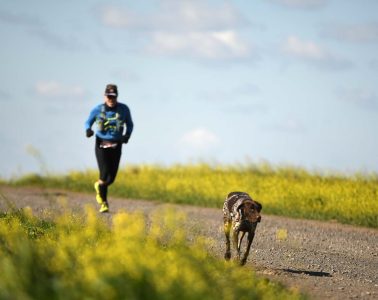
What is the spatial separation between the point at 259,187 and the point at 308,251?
9.65 metres

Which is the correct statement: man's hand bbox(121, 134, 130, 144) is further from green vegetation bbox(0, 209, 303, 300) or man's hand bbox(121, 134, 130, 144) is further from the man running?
green vegetation bbox(0, 209, 303, 300)

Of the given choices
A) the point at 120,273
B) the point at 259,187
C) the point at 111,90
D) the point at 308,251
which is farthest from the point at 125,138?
the point at 120,273

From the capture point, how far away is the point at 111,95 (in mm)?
18281

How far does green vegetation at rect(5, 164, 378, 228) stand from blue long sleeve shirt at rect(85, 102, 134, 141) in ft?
15.6

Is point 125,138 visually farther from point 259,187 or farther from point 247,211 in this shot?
point 247,211

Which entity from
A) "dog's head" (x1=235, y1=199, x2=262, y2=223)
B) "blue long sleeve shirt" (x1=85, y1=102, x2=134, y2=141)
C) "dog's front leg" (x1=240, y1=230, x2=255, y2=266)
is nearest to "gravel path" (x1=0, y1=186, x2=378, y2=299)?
"dog's front leg" (x1=240, y1=230, x2=255, y2=266)

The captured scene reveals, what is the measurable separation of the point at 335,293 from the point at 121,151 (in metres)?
9.18

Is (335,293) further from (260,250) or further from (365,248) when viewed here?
(365,248)

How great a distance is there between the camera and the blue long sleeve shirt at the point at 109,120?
18.4 meters

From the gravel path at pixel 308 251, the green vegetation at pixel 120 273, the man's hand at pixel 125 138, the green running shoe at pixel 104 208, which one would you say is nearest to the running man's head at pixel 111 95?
the man's hand at pixel 125 138

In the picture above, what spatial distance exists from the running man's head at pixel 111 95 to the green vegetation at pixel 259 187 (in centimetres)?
512

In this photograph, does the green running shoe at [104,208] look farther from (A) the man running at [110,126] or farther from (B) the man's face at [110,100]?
(B) the man's face at [110,100]

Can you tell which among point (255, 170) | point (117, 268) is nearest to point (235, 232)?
point (117, 268)

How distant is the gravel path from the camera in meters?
11.1
